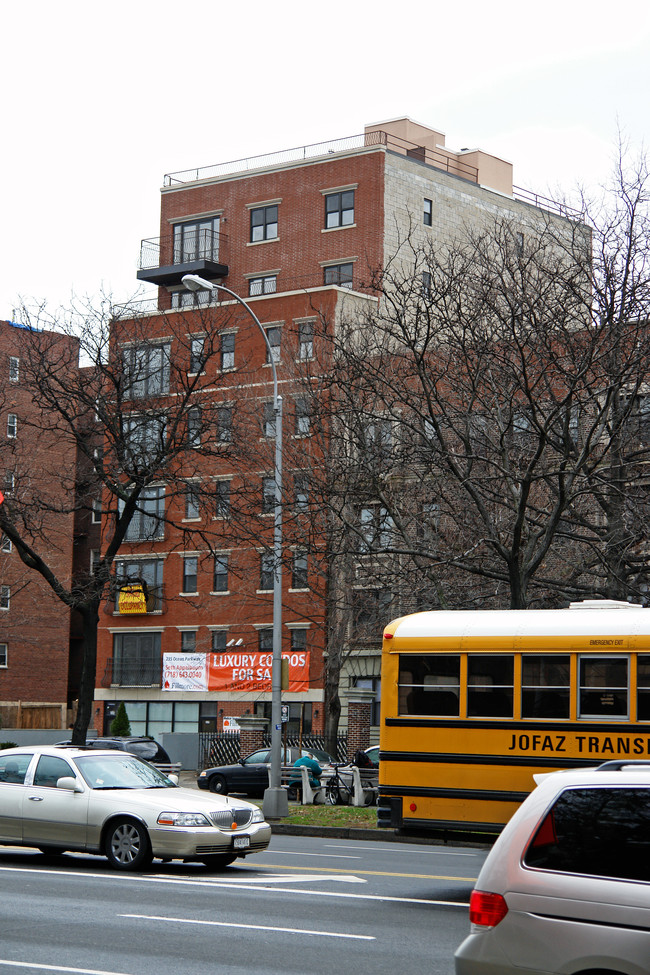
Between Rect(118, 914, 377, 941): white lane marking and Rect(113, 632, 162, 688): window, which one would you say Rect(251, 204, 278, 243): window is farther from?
Rect(118, 914, 377, 941): white lane marking

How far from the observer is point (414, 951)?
9.99 meters

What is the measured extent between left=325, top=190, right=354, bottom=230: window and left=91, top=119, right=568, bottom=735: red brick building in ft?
0.19

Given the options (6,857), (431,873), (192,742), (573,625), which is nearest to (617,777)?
(573,625)

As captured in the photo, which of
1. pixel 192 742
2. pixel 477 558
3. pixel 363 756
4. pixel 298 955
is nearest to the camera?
pixel 298 955

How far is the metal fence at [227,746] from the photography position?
1697 inches

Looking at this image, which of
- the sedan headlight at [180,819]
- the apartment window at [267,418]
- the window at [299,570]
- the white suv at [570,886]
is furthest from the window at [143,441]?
the white suv at [570,886]

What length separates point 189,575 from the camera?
58.3 m

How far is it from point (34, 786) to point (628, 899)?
1130 cm

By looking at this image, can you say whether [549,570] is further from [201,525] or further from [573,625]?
[201,525]

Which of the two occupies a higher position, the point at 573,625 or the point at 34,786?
the point at 573,625

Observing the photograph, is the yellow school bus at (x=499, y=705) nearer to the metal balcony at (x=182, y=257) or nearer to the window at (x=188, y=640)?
the window at (x=188, y=640)

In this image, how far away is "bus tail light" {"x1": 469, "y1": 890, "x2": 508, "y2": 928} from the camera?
6.18 m

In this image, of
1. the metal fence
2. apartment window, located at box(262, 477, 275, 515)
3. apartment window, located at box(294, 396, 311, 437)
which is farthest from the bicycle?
the metal fence

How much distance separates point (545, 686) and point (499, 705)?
0.62 m
